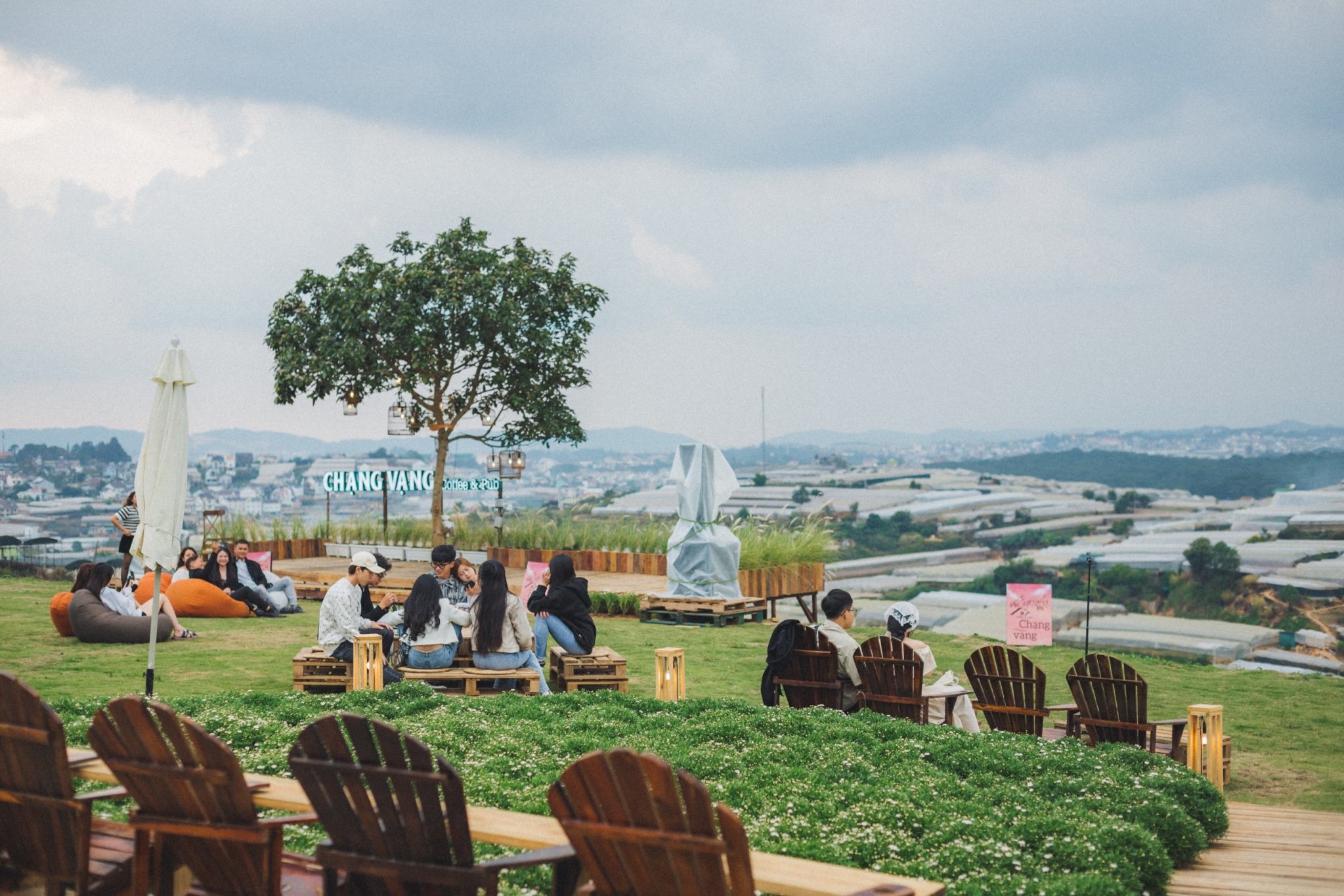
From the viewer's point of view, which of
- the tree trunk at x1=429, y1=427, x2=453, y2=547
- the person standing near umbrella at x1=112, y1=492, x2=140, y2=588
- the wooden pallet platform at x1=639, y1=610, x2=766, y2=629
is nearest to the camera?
the person standing near umbrella at x1=112, y1=492, x2=140, y2=588

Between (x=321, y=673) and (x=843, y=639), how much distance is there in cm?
430

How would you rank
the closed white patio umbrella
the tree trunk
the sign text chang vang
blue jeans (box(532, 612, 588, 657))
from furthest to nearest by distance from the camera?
the sign text chang vang
the tree trunk
blue jeans (box(532, 612, 588, 657))
the closed white patio umbrella

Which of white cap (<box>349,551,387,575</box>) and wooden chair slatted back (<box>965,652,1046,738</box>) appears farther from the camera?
white cap (<box>349,551,387,575</box>)

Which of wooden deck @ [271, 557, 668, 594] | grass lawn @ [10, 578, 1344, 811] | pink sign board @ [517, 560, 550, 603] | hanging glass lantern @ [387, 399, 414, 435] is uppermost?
hanging glass lantern @ [387, 399, 414, 435]

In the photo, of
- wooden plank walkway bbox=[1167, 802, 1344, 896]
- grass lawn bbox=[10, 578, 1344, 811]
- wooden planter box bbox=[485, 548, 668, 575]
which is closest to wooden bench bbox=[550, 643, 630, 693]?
grass lawn bbox=[10, 578, 1344, 811]

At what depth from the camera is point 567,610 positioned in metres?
9.98

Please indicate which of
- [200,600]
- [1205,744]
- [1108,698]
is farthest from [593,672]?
[200,600]

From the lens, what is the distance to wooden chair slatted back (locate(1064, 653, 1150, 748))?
7.27 m

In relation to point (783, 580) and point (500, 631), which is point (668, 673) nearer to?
point (500, 631)

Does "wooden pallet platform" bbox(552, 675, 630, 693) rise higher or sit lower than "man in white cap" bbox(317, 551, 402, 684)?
lower

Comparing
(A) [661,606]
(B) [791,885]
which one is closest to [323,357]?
(A) [661,606]

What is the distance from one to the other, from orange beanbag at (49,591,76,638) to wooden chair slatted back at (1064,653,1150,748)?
33.6 ft

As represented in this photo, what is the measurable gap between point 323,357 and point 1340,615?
3621cm

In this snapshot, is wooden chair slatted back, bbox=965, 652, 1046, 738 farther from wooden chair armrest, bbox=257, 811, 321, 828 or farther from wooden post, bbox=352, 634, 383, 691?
wooden chair armrest, bbox=257, 811, 321, 828
